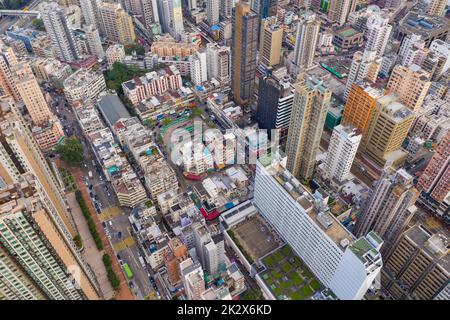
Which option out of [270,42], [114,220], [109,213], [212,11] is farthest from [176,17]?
[114,220]

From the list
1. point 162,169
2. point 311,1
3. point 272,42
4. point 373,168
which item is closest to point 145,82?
point 162,169

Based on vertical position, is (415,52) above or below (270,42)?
below

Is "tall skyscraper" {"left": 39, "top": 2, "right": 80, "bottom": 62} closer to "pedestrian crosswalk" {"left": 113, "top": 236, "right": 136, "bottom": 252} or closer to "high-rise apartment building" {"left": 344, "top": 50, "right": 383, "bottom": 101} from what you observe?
"pedestrian crosswalk" {"left": 113, "top": 236, "right": 136, "bottom": 252}

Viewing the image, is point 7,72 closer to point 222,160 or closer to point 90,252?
point 90,252

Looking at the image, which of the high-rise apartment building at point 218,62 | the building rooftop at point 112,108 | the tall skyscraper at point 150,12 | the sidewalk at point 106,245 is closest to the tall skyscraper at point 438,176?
the high-rise apartment building at point 218,62

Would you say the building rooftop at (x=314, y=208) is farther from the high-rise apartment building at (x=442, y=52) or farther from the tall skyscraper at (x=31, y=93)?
the high-rise apartment building at (x=442, y=52)
